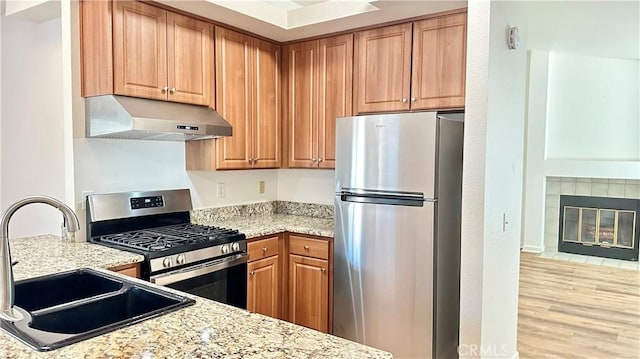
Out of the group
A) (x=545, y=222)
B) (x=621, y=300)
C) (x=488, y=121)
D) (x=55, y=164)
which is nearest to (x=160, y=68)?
(x=55, y=164)

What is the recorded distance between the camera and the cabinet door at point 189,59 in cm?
278

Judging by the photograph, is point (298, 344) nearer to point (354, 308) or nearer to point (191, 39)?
point (354, 308)

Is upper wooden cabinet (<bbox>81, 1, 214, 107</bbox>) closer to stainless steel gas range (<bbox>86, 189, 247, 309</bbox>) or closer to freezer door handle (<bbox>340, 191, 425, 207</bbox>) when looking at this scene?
stainless steel gas range (<bbox>86, 189, 247, 309</bbox>)

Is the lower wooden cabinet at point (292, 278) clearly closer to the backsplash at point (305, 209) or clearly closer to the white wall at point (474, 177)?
the backsplash at point (305, 209)

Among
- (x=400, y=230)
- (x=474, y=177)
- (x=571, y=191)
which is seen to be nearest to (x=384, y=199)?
(x=400, y=230)

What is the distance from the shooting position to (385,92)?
309cm

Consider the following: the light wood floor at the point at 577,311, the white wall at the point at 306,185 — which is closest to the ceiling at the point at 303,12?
the white wall at the point at 306,185

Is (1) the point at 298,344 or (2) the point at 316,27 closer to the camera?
(1) the point at 298,344

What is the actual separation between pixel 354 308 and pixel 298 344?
73.4 inches

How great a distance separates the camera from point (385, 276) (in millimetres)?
2801

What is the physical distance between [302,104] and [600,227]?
16.4 ft

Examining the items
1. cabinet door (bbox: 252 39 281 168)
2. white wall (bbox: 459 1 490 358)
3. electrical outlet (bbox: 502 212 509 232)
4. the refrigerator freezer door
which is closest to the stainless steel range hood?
cabinet door (bbox: 252 39 281 168)

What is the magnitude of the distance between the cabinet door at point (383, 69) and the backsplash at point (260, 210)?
3.18 feet

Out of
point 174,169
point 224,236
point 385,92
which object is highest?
point 385,92
